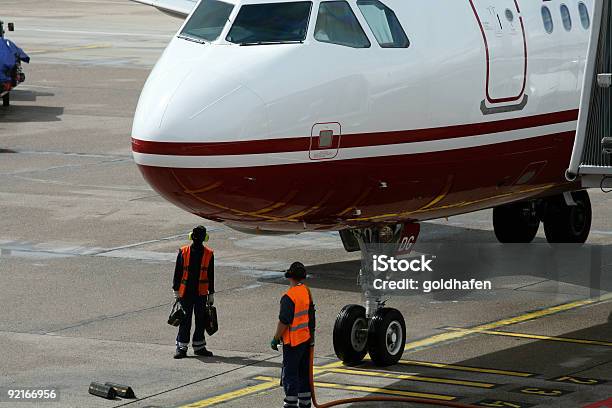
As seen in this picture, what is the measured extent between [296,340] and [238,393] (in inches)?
50.9

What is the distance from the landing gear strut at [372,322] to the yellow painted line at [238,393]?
1.10 meters

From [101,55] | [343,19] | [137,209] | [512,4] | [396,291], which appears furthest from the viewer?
[101,55]

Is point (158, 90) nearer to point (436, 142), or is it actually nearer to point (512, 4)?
point (436, 142)

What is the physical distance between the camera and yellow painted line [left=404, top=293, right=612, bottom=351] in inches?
789

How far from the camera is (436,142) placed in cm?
1797

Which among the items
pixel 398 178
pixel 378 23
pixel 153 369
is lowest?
pixel 153 369

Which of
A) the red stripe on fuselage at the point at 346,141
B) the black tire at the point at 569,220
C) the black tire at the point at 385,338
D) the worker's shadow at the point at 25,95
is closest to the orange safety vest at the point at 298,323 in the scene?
the red stripe on fuselage at the point at 346,141

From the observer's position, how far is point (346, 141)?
16.9 metres

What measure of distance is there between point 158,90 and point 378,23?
9.60 feet

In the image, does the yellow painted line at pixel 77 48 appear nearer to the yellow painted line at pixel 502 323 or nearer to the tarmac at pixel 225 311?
the tarmac at pixel 225 311

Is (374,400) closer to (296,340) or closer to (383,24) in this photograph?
(296,340)

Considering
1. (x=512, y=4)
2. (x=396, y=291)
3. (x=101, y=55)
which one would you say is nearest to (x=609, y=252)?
(x=396, y=291)

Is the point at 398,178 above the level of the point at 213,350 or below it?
above
